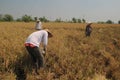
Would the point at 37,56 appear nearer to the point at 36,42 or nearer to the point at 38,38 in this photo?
the point at 36,42

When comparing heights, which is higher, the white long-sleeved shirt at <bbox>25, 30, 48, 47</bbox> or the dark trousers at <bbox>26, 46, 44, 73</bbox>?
the white long-sleeved shirt at <bbox>25, 30, 48, 47</bbox>

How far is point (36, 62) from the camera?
25.2 ft

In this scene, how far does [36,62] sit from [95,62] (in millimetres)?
2991

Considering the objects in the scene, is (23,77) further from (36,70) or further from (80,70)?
(80,70)

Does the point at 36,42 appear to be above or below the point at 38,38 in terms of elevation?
below

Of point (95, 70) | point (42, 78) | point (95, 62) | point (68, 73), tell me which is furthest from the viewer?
point (95, 62)

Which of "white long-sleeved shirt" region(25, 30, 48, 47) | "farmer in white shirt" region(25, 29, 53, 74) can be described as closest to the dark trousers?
"farmer in white shirt" region(25, 29, 53, 74)

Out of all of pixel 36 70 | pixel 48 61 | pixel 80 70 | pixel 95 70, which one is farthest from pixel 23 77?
pixel 95 70

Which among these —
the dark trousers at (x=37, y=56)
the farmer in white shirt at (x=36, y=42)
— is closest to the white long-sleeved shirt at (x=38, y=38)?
the farmer in white shirt at (x=36, y=42)

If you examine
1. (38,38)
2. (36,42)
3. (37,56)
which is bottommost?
(37,56)

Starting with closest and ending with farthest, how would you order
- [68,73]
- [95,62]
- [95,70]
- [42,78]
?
1. [42,78]
2. [68,73]
3. [95,70]
4. [95,62]

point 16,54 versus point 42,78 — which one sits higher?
point 16,54

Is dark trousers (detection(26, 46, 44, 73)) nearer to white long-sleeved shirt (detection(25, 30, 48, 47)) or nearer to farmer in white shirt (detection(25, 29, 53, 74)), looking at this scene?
farmer in white shirt (detection(25, 29, 53, 74))

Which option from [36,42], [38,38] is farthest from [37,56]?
[38,38]
